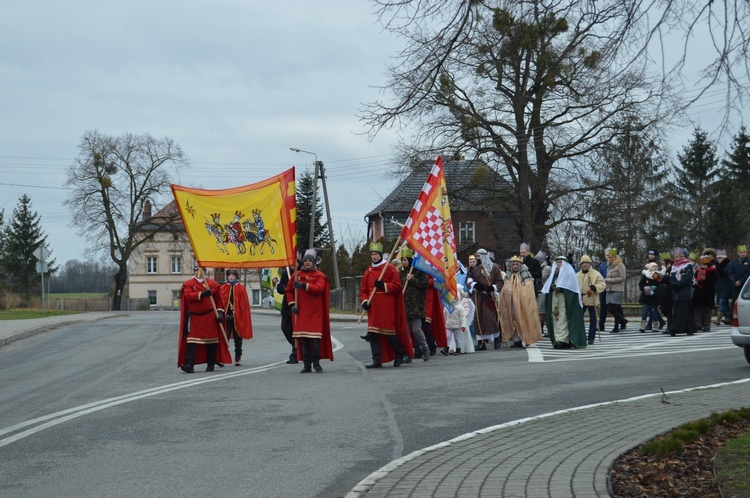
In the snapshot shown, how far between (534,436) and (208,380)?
270 inches

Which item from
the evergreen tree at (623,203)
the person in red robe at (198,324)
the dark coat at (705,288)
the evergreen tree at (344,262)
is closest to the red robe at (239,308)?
the person in red robe at (198,324)

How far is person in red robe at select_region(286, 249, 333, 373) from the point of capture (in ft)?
49.4

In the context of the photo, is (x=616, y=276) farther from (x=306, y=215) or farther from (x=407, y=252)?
(x=306, y=215)

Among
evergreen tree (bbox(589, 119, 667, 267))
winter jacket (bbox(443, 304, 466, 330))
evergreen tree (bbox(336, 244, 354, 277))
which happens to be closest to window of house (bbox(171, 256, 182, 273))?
evergreen tree (bbox(336, 244, 354, 277))

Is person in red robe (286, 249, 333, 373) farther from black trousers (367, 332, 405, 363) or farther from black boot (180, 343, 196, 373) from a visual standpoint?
black boot (180, 343, 196, 373)

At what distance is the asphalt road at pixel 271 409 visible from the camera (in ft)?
23.0

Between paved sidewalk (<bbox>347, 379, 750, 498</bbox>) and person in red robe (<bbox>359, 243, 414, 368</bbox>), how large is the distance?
615 cm

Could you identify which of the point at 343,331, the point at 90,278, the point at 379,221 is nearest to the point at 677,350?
the point at 343,331

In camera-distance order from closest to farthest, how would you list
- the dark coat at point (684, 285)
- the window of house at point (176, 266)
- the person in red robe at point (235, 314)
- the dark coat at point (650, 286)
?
the person in red robe at point (235, 314) → the dark coat at point (684, 285) → the dark coat at point (650, 286) → the window of house at point (176, 266)

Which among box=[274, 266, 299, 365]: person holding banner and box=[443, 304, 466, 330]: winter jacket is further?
box=[443, 304, 466, 330]: winter jacket

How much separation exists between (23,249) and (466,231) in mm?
52625

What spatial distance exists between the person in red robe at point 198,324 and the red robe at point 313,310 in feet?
4.73

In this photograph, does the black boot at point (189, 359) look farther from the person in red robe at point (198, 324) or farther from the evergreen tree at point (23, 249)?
the evergreen tree at point (23, 249)

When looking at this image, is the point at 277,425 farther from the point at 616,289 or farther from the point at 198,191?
the point at 616,289
